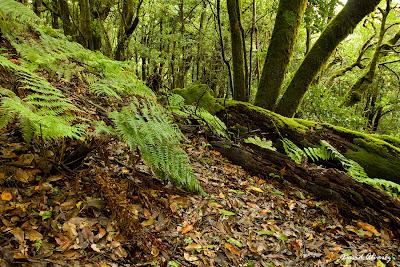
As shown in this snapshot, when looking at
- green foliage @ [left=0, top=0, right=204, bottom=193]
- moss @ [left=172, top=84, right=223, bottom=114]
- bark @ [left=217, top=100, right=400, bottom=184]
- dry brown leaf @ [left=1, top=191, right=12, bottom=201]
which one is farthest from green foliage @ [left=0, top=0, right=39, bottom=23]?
bark @ [left=217, top=100, right=400, bottom=184]

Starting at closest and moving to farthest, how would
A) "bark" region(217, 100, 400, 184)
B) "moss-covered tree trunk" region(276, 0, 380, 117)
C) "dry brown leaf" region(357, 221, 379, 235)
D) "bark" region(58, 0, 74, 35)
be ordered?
"dry brown leaf" region(357, 221, 379, 235), "bark" region(217, 100, 400, 184), "moss-covered tree trunk" region(276, 0, 380, 117), "bark" region(58, 0, 74, 35)

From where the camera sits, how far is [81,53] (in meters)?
3.52

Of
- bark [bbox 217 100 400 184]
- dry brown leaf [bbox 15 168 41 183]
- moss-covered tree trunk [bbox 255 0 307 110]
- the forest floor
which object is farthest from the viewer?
moss-covered tree trunk [bbox 255 0 307 110]

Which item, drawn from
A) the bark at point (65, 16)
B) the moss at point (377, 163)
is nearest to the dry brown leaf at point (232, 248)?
the moss at point (377, 163)

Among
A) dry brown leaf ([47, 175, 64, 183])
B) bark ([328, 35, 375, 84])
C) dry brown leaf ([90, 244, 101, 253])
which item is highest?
bark ([328, 35, 375, 84])

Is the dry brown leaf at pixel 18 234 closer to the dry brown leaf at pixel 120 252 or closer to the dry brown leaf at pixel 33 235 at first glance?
the dry brown leaf at pixel 33 235

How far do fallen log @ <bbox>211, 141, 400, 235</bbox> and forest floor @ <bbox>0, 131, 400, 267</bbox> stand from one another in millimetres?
125

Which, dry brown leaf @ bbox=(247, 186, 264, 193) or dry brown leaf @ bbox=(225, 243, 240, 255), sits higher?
dry brown leaf @ bbox=(247, 186, 264, 193)

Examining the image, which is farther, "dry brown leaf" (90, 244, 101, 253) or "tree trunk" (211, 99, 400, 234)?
"tree trunk" (211, 99, 400, 234)

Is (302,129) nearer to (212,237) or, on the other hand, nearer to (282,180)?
(282,180)

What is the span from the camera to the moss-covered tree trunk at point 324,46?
5367 millimetres

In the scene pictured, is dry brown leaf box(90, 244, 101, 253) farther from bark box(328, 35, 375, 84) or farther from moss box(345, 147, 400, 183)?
bark box(328, 35, 375, 84)

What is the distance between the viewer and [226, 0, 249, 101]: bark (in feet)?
19.8

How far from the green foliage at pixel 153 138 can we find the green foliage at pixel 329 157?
194cm
